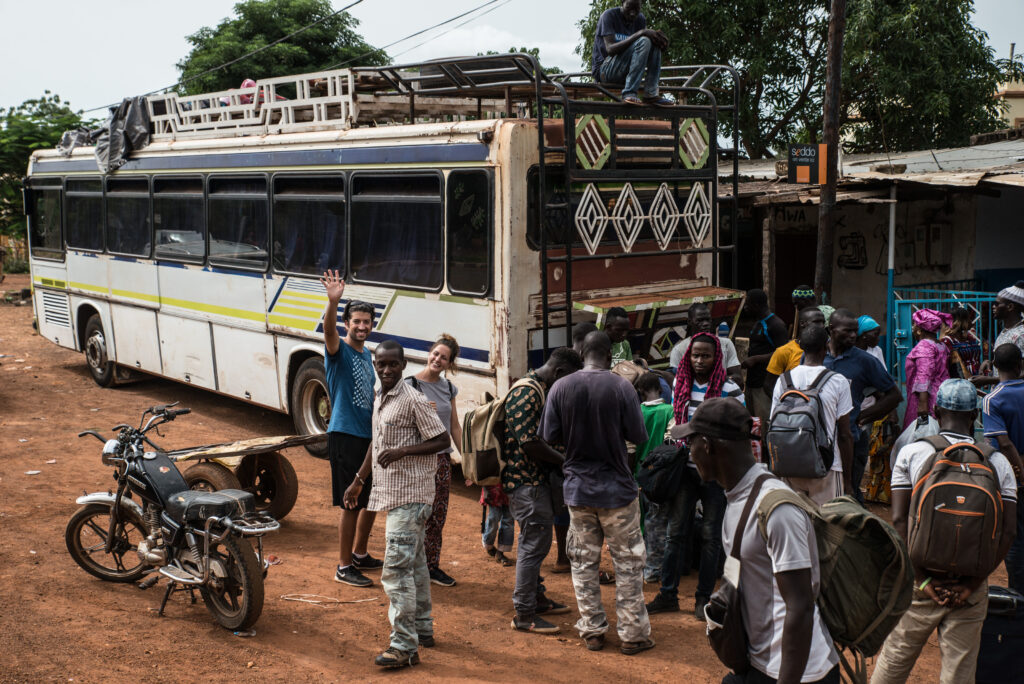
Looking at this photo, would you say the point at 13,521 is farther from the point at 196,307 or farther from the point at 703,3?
the point at 703,3

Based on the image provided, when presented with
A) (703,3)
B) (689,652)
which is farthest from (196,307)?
(703,3)

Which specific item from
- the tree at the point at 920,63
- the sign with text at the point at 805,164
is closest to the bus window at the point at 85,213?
the sign with text at the point at 805,164

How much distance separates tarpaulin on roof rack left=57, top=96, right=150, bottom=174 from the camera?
11.7 meters

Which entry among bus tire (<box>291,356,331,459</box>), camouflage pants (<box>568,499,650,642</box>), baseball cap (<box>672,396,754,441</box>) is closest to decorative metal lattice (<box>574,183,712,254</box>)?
camouflage pants (<box>568,499,650,642</box>)

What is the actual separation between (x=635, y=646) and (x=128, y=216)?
30.1 feet

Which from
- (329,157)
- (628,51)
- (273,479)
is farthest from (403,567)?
(329,157)

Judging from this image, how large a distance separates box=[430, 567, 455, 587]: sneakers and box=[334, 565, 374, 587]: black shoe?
40 centimetres

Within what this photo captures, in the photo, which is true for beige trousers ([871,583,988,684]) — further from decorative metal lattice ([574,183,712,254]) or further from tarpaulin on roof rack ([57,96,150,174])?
tarpaulin on roof rack ([57,96,150,174])

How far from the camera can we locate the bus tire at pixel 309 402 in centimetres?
959

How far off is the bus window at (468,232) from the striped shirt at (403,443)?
257cm

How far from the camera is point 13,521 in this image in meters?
7.55

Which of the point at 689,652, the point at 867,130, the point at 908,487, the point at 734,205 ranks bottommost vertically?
the point at 689,652

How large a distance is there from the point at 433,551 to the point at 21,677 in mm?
2450

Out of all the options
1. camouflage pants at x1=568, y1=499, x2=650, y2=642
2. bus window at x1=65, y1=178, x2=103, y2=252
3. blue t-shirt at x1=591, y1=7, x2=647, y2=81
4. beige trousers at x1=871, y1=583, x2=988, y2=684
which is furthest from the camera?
bus window at x1=65, y1=178, x2=103, y2=252
